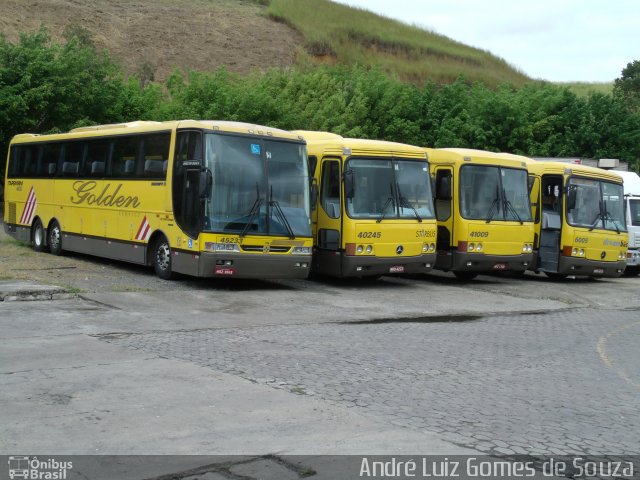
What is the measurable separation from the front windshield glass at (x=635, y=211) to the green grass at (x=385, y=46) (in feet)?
138

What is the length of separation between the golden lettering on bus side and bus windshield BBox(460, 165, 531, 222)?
7.33 meters

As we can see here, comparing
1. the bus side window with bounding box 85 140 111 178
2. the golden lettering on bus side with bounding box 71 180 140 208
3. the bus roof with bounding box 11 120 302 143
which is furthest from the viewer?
the bus side window with bounding box 85 140 111 178

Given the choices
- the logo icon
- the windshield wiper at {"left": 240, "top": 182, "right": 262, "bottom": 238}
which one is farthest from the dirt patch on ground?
the logo icon

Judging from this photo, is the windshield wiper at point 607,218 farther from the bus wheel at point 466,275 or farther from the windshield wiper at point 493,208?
the bus wheel at point 466,275

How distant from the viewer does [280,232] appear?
17.5 metres

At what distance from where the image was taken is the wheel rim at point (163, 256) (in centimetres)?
1817

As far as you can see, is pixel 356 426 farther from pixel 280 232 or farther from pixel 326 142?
pixel 326 142

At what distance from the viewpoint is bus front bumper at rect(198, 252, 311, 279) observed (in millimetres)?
16719

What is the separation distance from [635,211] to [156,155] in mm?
15382

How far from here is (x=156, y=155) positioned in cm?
1864

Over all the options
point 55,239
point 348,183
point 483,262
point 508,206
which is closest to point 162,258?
point 348,183

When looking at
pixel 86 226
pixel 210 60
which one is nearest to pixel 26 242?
pixel 86 226

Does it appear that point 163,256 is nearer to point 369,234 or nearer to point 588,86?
point 369,234

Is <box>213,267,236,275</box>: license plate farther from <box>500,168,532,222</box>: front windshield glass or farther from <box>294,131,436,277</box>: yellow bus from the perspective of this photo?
<box>500,168,532,222</box>: front windshield glass
